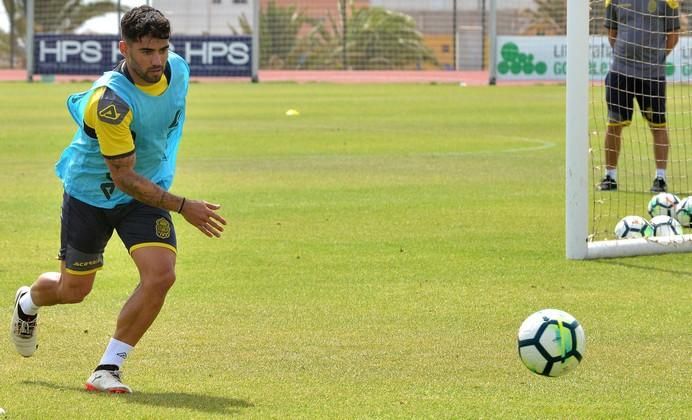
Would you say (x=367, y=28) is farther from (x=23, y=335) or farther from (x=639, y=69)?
(x=23, y=335)

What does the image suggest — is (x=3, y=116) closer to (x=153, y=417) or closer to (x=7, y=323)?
(x=7, y=323)

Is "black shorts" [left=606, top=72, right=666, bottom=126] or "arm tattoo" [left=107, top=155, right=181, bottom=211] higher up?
"black shorts" [left=606, top=72, right=666, bottom=126]

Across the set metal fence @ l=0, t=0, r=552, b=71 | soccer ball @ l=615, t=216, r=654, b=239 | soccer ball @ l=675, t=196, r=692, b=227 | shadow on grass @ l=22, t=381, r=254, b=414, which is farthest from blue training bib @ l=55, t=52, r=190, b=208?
metal fence @ l=0, t=0, r=552, b=71

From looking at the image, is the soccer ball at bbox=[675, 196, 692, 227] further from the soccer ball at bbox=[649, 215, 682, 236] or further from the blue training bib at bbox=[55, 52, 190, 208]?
the blue training bib at bbox=[55, 52, 190, 208]

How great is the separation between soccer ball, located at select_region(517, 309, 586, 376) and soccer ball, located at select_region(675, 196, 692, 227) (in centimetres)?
556

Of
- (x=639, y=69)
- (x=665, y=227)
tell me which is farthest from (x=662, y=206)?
(x=639, y=69)

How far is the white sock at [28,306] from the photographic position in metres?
7.37

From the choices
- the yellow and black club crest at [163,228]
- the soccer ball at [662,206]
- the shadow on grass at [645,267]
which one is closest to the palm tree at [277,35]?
Result: the soccer ball at [662,206]

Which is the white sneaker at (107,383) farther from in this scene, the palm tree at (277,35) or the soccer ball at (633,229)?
the palm tree at (277,35)

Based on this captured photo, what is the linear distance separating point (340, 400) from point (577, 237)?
15.1 feet

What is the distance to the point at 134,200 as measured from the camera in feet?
22.9

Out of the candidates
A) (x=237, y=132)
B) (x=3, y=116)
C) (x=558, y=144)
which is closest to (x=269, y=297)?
(x=558, y=144)

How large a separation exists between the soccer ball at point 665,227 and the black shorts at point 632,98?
11.7 ft

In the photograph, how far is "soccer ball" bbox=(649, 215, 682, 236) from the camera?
11.3 m
